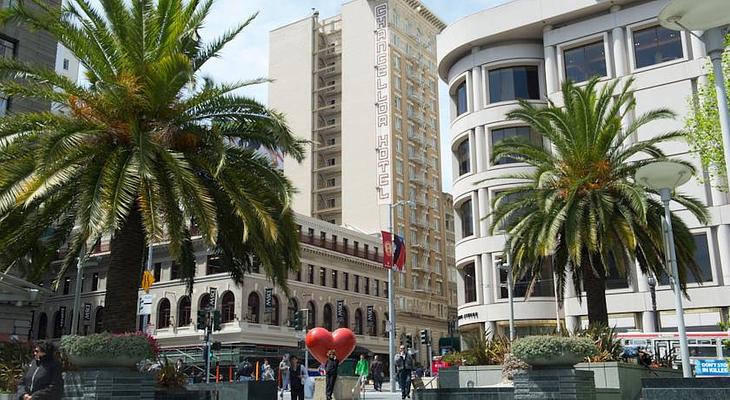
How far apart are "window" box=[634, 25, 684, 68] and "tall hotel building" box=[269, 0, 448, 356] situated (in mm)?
40149

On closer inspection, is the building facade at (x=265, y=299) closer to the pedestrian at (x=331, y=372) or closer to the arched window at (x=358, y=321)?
the arched window at (x=358, y=321)

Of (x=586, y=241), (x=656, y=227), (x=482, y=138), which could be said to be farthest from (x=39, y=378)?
(x=482, y=138)

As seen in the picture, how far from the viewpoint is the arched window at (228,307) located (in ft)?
201

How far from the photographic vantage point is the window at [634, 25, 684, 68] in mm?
44656

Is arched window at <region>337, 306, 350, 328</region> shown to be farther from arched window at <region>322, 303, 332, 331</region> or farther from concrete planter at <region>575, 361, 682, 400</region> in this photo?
concrete planter at <region>575, 361, 682, 400</region>

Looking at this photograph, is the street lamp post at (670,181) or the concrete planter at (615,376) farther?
the concrete planter at (615,376)

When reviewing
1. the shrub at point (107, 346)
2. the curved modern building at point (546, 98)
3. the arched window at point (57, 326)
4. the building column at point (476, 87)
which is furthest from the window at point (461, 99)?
the arched window at point (57, 326)

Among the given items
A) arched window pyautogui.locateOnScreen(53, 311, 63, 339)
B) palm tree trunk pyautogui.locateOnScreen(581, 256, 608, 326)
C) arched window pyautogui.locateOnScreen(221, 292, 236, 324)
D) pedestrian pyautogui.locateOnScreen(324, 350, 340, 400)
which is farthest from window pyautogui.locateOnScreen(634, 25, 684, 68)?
arched window pyautogui.locateOnScreen(53, 311, 63, 339)

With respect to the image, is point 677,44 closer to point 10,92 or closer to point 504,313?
point 504,313

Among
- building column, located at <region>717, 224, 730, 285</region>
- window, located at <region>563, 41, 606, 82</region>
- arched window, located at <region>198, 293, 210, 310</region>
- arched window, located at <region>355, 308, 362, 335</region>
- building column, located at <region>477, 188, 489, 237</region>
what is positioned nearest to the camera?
building column, located at <region>717, 224, 730, 285</region>

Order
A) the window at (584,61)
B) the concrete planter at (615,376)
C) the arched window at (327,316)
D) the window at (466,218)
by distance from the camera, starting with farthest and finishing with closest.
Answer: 1. the arched window at (327,316)
2. the window at (466,218)
3. the window at (584,61)
4. the concrete planter at (615,376)

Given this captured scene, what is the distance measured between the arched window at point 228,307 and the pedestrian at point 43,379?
51344mm

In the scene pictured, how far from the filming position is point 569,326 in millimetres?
44500

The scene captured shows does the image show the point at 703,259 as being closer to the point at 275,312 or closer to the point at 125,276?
the point at 125,276
